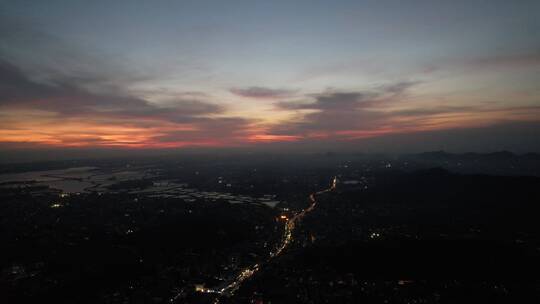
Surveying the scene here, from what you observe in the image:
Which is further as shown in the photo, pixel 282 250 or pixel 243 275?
pixel 282 250

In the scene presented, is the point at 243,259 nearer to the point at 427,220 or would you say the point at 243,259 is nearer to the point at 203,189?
the point at 427,220

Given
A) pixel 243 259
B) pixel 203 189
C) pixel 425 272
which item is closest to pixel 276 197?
pixel 203 189

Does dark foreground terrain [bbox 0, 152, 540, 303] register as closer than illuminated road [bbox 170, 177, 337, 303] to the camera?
Yes

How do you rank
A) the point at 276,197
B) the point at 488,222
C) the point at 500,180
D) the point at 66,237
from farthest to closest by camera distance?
the point at 276,197 → the point at 500,180 → the point at 488,222 → the point at 66,237


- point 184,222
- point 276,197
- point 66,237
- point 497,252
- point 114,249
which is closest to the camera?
point 497,252

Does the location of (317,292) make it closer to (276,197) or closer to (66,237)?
(66,237)

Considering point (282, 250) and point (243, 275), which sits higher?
point (243, 275)

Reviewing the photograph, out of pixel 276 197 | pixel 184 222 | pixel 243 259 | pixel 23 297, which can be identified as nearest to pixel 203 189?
pixel 276 197

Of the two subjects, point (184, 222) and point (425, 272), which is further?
point (184, 222)

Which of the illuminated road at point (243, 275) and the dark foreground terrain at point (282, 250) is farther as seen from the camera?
the illuminated road at point (243, 275)
